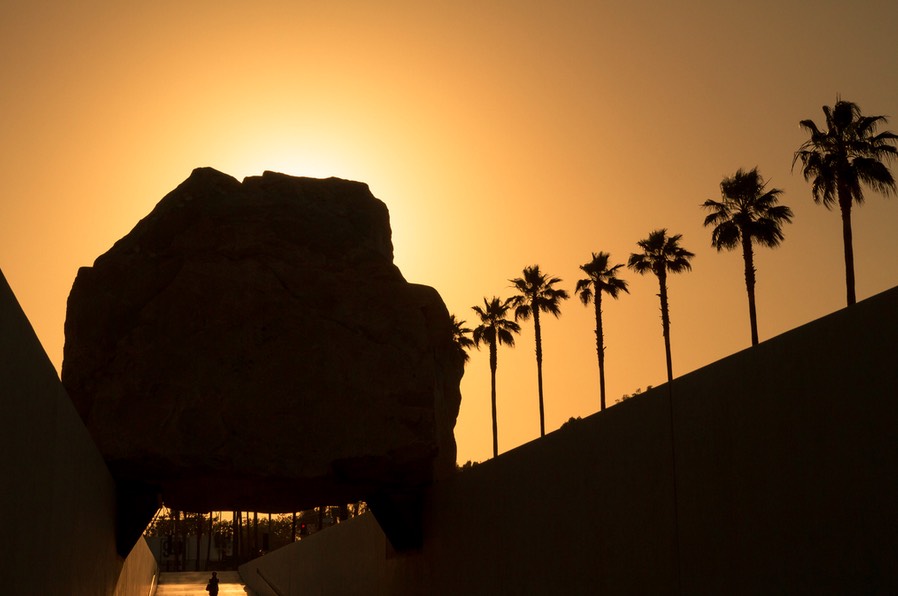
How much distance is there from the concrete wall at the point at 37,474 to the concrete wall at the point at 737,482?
16.7 ft

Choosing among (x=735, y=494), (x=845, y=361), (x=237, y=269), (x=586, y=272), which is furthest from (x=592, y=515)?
(x=586, y=272)

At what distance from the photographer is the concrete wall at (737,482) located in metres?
6.68

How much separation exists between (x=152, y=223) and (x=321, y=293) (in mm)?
3260

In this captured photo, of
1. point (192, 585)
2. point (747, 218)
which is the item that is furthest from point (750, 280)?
point (192, 585)

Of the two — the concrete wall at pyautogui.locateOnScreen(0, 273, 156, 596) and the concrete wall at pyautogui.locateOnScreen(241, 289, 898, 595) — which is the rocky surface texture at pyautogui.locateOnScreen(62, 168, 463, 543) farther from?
the concrete wall at pyautogui.locateOnScreen(241, 289, 898, 595)

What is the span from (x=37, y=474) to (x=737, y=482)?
5.38 m

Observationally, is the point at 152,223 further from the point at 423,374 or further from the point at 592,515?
the point at 592,515

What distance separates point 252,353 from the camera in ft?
58.1

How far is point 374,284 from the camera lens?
19.0 m

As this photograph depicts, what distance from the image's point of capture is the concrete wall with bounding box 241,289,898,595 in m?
6.68

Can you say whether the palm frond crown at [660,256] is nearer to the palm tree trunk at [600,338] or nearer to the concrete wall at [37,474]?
the palm tree trunk at [600,338]

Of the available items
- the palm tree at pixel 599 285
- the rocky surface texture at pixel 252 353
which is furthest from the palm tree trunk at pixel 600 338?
the rocky surface texture at pixel 252 353

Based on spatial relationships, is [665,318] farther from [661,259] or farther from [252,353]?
[252,353]

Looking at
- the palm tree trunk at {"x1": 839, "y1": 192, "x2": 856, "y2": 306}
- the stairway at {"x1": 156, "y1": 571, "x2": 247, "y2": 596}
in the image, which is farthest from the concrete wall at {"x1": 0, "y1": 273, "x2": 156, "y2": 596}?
the stairway at {"x1": 156, "y1": 571, "x2": 247, "y2": 596}
